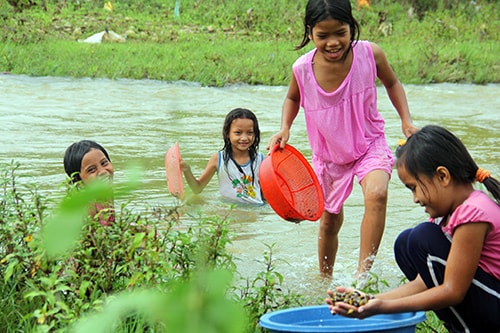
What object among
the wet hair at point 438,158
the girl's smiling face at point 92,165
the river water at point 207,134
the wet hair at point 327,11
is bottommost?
the river water at point 207,134

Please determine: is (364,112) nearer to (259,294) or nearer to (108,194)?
(259,294)

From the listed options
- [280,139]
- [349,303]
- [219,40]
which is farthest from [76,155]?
[219,40]

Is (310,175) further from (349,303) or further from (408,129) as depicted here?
(349,303)

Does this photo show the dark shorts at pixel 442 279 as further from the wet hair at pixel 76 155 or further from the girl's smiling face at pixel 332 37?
the wet hair at pixel 76 155

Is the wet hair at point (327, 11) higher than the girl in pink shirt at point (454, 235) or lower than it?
higher

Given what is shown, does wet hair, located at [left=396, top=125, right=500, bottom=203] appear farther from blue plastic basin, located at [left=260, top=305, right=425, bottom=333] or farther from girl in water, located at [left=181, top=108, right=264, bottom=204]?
girl in water, located at [left=181, top=108, right=264, bottom=204]

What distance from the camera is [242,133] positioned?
19.6ft

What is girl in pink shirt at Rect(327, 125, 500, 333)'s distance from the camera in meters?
2.49

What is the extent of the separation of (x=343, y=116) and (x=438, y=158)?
4.73 feet

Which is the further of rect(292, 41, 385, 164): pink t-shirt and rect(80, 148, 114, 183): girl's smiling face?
rect(80, 148, 114, 183): girl's smiling face

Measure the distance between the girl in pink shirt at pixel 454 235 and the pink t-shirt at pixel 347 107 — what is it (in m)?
1.29

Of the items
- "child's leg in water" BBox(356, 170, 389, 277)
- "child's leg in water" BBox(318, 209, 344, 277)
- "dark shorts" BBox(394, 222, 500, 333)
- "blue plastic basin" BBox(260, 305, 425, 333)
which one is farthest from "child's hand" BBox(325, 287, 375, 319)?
"child's leg in water" BBox(318, 209, 344, 277)

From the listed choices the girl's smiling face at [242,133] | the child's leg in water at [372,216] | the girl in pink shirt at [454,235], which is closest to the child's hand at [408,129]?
the child's leg in water at [372,216]

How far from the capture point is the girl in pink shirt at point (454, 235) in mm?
2492
